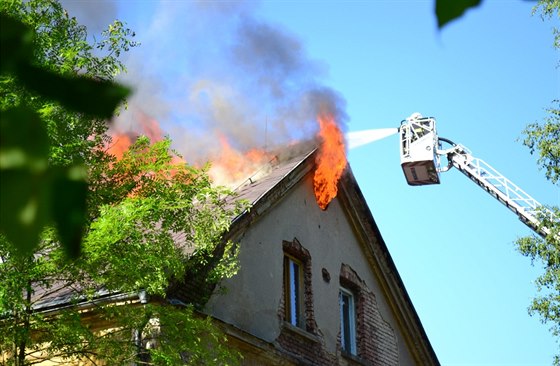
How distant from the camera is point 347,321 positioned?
13.1m

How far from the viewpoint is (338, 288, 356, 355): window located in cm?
1272

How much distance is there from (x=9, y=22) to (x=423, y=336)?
47.5ft

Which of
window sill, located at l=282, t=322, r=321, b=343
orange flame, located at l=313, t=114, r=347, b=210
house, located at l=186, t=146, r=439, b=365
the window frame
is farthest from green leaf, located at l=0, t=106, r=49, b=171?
orange flame, located at l=313, t=114, r=347, b=210

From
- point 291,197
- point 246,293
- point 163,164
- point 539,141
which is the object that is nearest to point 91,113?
point 163,164

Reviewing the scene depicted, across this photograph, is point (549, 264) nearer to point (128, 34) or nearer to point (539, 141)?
point (539, 141)

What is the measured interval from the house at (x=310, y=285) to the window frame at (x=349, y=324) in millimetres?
17

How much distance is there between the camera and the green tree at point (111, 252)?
660 centimetres

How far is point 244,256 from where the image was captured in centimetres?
1055

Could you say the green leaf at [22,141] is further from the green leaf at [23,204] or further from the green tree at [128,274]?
the green tree at [128,274]

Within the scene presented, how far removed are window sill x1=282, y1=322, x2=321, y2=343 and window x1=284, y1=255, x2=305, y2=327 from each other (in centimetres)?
23

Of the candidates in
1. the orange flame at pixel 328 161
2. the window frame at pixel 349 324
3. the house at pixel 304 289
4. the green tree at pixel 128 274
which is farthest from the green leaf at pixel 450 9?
the orange flame at pixel 328 161

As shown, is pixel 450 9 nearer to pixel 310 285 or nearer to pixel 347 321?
pixel 310 285

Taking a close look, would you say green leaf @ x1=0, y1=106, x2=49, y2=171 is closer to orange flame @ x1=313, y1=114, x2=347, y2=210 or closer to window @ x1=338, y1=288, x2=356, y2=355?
window @ x1=338, y1=288, x2=356, y2=355

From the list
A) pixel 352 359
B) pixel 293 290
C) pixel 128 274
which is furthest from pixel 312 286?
pixel 128 274
